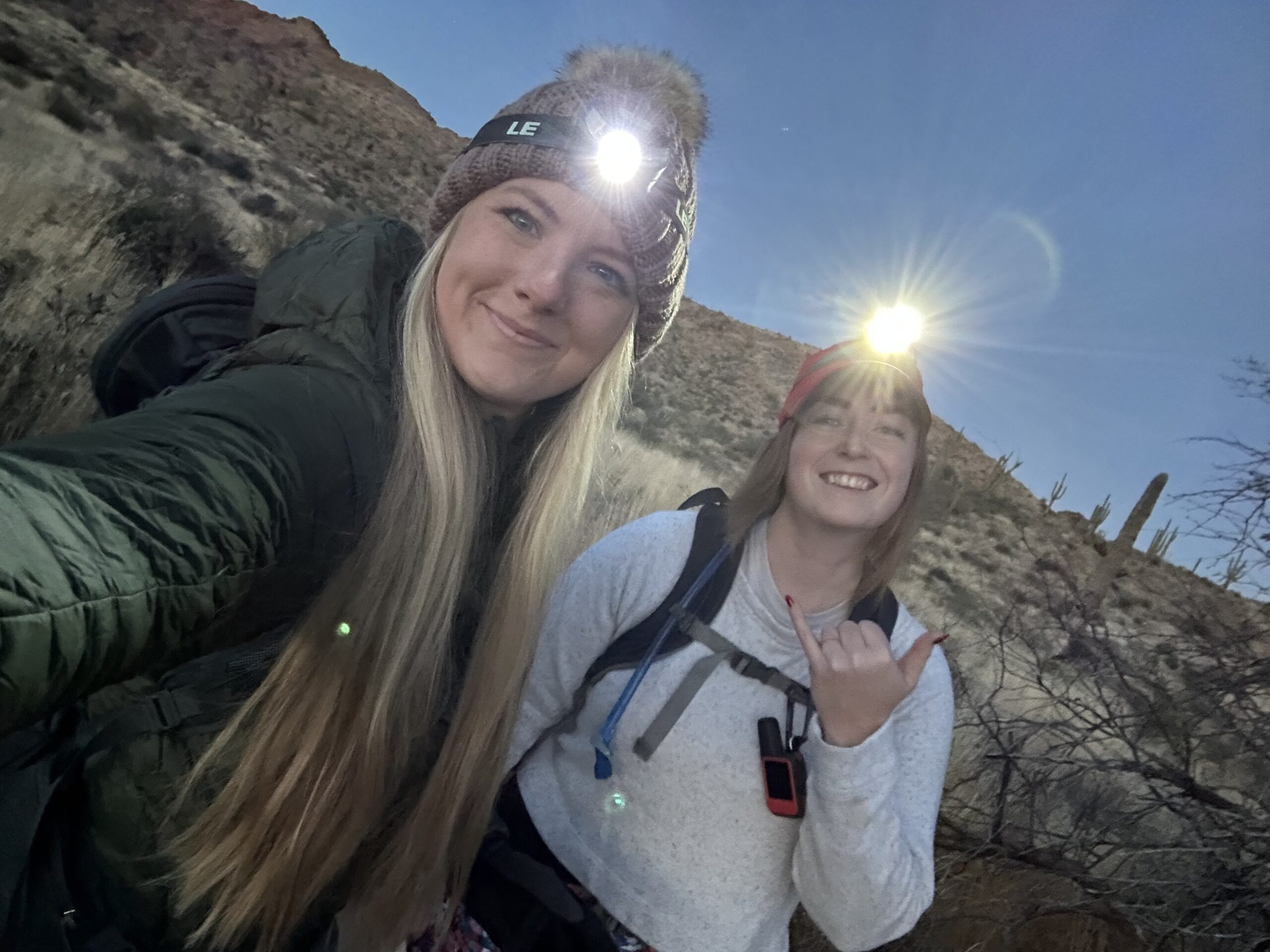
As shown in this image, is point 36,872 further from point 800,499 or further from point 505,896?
point 800,499

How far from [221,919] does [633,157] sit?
2032mm

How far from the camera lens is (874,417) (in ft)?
6.37

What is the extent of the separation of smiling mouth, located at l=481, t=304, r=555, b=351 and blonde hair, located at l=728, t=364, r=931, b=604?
2.87ft

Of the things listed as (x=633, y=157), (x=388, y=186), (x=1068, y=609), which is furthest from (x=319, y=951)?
(x=388, y=186)

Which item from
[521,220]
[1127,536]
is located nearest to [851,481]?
[521,220]

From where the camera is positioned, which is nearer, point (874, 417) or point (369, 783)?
point (369, 783)

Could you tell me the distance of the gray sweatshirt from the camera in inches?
58.4

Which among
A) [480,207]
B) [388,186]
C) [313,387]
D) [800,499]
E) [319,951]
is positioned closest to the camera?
[313,387]

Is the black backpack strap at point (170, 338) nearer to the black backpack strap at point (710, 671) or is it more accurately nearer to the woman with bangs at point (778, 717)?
the woman with bangs at point (778, 717)

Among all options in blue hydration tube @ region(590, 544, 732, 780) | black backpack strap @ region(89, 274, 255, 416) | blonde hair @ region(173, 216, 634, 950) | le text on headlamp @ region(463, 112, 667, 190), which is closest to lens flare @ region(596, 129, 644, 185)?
le text on headlamp @ region(463, 112, 667, 190)

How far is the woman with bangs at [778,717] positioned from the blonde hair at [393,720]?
284 mm

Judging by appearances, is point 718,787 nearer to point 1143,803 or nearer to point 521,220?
point 521,220

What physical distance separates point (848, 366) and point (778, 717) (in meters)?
1.11

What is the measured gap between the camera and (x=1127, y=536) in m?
15.6
